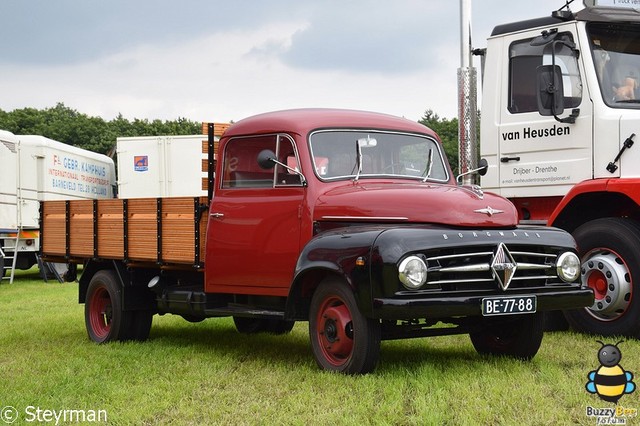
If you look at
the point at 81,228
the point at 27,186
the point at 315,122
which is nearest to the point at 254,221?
the point at 315,122

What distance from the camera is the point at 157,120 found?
45.8 meters

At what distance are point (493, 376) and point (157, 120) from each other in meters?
40.4

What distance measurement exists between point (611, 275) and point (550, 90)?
1846 mm

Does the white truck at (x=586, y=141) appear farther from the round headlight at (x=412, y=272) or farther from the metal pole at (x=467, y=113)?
the round headlight at (x=412, y=272)

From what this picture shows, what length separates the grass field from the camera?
19.3 feet

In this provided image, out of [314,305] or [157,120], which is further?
[157,120]

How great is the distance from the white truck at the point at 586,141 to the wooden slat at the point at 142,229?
3683mm

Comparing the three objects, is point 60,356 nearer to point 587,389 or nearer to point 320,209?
point 320,209

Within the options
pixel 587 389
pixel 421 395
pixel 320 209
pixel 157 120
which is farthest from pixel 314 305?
pixel 157 120

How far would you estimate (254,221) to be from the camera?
27.1 ft

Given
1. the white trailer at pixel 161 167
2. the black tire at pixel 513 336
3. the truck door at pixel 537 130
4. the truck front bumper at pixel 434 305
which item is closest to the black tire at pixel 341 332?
the truck front bumper at pixel 434 305

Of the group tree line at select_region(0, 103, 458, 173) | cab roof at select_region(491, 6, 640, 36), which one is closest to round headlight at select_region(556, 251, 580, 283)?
cab roof at select_region(491, 6, 640, 36)

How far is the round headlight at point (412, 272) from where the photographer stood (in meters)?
6.60

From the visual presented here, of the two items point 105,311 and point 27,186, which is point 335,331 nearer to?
point 105,311
